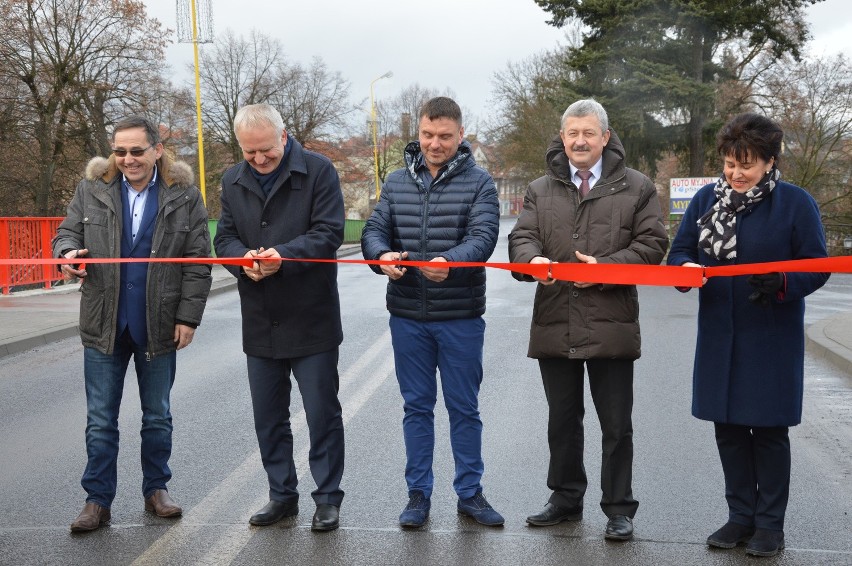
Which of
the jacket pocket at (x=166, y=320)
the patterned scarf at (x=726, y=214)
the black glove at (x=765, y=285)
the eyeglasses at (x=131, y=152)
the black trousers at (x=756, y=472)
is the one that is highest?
the eyeglasses at (x=131, y=152)

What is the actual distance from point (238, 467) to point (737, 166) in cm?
332

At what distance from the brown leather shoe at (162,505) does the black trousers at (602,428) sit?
1806 millimetres

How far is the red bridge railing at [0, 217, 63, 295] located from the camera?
57.9 feet

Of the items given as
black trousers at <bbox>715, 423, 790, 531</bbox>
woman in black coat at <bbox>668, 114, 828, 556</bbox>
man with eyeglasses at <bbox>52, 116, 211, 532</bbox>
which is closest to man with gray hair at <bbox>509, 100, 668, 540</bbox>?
woman in black coat at <bbox>668, 114, 828, 556</bbox>

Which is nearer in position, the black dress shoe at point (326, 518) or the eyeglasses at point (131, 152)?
the black dress shoe at point (326, 518)

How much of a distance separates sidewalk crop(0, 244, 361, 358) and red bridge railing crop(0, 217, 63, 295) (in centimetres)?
27

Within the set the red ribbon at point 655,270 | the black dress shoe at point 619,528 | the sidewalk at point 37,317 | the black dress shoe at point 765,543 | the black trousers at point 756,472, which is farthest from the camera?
the sidewalk at point 37,317

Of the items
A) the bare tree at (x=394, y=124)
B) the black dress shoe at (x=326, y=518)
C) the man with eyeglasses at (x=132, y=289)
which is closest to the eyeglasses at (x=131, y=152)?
the man with eyeglasses at (x=132, y=289)

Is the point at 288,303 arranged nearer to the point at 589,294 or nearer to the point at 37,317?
the point at 589,294

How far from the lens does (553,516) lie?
185 inches

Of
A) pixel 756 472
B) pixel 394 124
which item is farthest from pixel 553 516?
→ pixel 394 124

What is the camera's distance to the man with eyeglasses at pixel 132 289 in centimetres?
477

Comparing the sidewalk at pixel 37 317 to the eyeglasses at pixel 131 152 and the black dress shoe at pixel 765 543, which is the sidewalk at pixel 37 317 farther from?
the black dress shoe at pixel 765 543

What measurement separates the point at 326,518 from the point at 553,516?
3.48 feet
